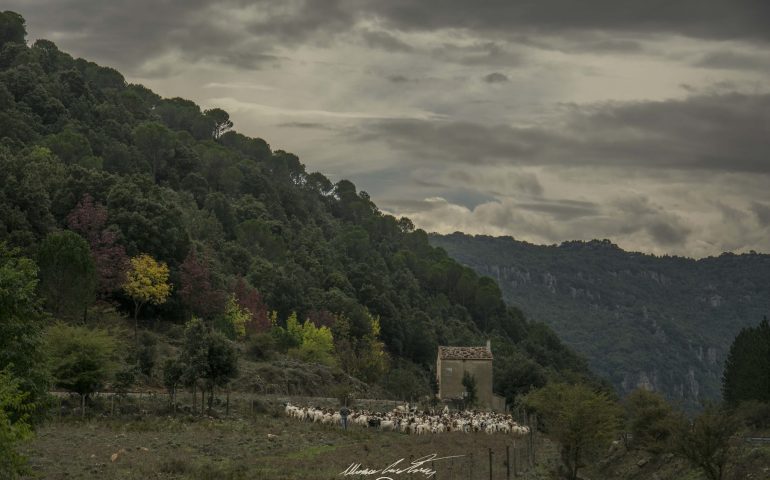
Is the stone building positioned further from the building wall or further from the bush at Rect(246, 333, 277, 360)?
the bush at Rect(246, 333, 277, 360)

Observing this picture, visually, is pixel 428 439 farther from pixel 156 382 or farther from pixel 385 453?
pixel 156 382

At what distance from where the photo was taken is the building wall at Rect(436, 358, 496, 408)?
112 meters

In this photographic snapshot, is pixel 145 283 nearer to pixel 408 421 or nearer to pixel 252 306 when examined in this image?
pixel 252 306

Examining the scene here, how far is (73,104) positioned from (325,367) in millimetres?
88643

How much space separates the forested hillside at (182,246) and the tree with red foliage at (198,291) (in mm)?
145

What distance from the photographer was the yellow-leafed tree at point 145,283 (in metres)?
92.1

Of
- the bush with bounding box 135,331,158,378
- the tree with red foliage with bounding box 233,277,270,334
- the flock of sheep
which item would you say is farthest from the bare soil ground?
the tree with red foliage with bounding box 233,277,270,334

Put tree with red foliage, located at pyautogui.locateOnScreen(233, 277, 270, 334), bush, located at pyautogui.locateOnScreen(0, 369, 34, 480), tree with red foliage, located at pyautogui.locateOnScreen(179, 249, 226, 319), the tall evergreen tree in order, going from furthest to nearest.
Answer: tree with red foliage, located at pyautogui.locateOnScreen(233, 277, 270, 334), the tall evergreen tree, tree with red foliage, located at pyautogui.locateOnScreen(179, 249, 226, 319), bush, located at pyautogui.locateOnScreen(0, 369, 34, 480)

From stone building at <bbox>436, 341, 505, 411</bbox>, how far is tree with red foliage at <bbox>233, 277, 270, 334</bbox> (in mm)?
19916

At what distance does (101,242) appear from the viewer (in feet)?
312

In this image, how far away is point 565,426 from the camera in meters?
64.9

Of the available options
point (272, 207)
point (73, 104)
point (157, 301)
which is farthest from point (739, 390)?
point (73, 104)

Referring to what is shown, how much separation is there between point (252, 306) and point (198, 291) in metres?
13.9
